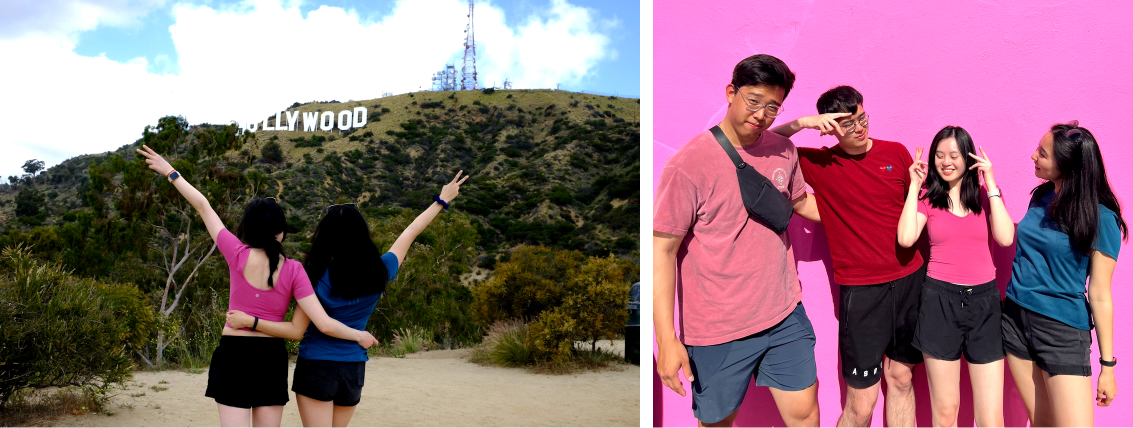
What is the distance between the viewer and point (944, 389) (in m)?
2.69

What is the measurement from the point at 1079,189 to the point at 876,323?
0.80 meters

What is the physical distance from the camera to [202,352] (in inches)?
397

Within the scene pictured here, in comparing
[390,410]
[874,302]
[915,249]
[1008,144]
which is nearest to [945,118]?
[1008,144]

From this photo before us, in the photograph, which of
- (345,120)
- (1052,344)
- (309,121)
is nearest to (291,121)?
(309,121)

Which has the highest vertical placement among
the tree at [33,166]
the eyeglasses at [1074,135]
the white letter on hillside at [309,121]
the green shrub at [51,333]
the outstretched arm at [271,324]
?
the white letter on hillside at [309,121]

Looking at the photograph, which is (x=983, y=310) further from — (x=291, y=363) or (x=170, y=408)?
(x=291, y=363)

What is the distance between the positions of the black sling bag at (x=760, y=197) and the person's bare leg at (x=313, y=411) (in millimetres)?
1594

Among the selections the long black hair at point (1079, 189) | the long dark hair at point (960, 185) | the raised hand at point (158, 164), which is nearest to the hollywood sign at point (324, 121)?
the raised hand at point (158, 164)

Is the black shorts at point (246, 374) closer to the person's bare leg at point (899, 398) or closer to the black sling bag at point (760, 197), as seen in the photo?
the black sling bag at point (760, 197)

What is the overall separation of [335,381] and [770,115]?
1716 millimetres

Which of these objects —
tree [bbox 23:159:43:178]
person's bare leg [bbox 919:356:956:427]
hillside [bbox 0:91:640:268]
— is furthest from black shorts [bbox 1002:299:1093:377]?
tree [bbox 23:159:43:178]

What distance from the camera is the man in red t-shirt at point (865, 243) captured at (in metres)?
2.66

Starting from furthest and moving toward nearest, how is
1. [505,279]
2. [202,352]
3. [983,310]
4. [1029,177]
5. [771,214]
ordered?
[505,279]
[202,352]
[1029,177]
[983,310]
[771,214]

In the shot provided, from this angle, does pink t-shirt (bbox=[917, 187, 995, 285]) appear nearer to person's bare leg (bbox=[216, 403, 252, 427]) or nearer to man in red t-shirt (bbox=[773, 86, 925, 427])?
man in red t-shirt (bbox=[773, 86, 925, 427])
